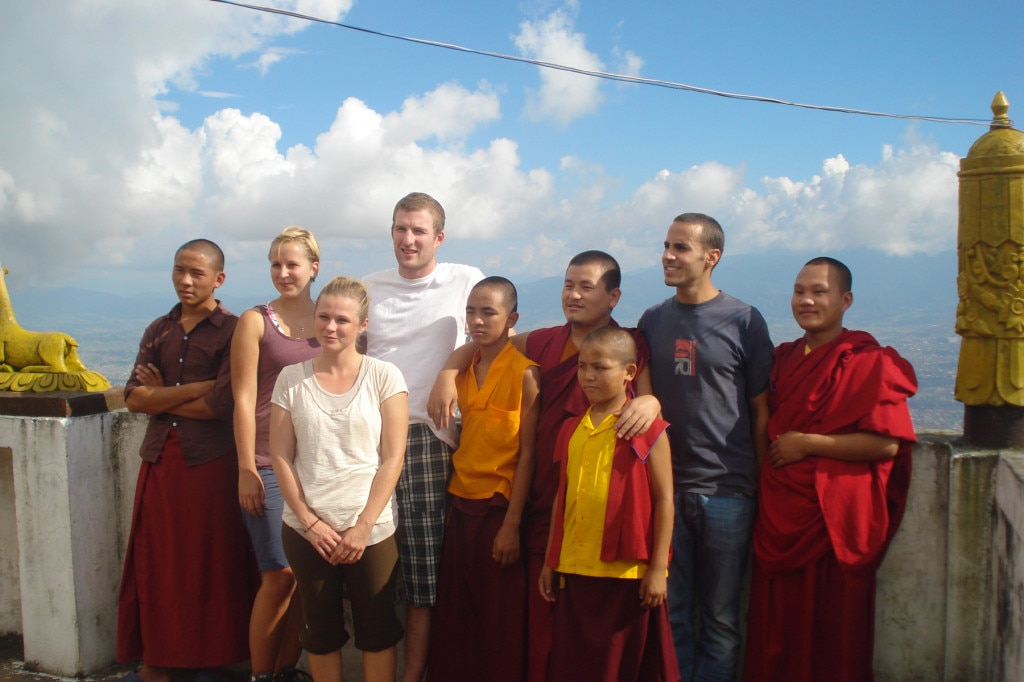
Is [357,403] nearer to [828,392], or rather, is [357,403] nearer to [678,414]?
[678,414]

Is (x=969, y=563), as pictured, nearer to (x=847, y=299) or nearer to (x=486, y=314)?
(x=847, y=299)

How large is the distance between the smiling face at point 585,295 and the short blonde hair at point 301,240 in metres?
1.20

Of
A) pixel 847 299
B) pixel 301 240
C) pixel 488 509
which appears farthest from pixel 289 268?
pixel 847 299

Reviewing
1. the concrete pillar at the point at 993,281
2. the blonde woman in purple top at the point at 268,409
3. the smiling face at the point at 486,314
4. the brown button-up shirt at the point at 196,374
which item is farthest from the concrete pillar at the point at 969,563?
the brown button-up shirt at the point at 196,374

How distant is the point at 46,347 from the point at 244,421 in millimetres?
1705

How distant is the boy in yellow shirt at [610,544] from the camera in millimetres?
2812

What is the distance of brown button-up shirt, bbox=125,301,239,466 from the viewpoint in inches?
142

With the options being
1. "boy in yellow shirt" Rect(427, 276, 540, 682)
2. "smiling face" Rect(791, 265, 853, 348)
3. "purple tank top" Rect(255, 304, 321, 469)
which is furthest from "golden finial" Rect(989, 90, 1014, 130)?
"purple tank top" Rect(255, 304, 321, 469)

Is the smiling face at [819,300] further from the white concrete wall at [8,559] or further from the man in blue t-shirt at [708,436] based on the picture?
the white concrete wall at [8,559]

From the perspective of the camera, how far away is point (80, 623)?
3.96 m

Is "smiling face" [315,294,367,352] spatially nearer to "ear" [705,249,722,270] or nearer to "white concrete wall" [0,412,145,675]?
"ear" [705,249,722,270]

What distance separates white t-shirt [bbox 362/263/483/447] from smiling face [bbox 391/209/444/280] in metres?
0.05

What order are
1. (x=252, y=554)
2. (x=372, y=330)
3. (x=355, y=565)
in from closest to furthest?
(x=355, y=565)
(x=372, y=330)
(x=252, y=554)

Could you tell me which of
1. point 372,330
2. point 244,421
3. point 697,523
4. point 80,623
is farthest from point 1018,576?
point 80,623
